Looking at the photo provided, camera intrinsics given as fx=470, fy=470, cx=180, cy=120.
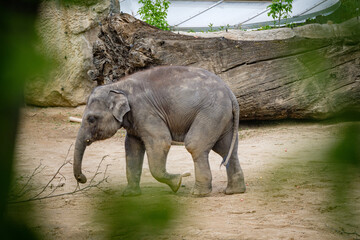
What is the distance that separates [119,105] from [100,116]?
0.28 m

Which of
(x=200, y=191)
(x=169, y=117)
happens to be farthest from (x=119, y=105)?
(x=200, y=191)

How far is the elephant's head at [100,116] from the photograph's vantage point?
5.38m

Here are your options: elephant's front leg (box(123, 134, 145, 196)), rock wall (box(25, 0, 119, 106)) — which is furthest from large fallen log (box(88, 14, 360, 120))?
rock wall (box(25, 0, 119, 106))

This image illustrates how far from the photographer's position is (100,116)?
17.9 ft

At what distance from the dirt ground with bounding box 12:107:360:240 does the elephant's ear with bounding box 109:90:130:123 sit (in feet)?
2.15

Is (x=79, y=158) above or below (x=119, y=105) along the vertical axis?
below

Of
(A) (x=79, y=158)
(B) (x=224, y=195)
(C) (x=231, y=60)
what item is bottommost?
(B) (x=224, y=195)

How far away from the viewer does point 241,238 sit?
3627 millimetres

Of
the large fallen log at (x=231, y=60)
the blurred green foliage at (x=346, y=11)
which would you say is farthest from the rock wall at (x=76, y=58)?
the blurred green foliage at (x=346, y=11)

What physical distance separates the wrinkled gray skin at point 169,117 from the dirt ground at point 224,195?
0.28 metres

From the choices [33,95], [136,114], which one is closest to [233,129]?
[136,114]

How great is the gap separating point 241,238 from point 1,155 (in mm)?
3205

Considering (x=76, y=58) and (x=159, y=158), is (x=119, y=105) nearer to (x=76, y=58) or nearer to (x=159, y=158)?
(x=159, y=158)

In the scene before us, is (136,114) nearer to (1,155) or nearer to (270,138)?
(270,138)
